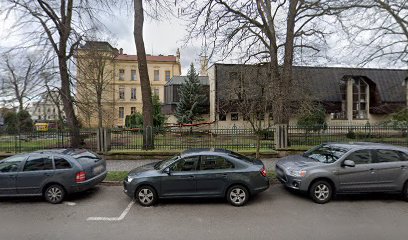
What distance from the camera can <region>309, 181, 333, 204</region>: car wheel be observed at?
251 inches

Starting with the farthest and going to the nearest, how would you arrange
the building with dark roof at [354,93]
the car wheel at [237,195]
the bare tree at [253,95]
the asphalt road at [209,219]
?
1. the building with dark roof at [354,93]
2. the bare tree at [253,95]
3. the car wheel at [237,195]
4. the asphalt road at [209,219]

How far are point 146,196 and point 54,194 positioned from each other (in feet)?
8.64

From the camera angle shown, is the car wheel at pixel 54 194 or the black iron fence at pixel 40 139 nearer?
the car wheel at pixel 54 194

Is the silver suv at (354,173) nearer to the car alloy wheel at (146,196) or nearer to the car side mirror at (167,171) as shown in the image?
the car side mirror at (167,171)

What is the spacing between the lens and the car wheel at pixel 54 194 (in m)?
6.53

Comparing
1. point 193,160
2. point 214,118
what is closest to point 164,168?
point 193,160

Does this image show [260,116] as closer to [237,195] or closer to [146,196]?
[237,195]

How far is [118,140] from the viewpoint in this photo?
1301cm

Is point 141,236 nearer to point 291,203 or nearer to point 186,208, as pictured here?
point 186,208

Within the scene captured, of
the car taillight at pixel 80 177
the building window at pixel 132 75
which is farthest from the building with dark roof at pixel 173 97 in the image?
the building window at pixel 132 75

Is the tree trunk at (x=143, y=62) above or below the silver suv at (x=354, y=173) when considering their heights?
above

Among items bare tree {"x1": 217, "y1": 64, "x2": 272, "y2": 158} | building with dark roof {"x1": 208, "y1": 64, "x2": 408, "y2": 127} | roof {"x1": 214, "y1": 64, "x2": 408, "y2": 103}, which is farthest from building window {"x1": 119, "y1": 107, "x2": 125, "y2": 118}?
bare tree {"x1": 217, "y1": 64, "x2": 272, "y2": 158}

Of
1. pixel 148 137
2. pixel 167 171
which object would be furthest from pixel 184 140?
pixel 167 171

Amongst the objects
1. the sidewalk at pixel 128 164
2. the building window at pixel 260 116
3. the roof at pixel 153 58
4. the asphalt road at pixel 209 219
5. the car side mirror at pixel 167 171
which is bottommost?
the asphalt road at pixel 209 219
